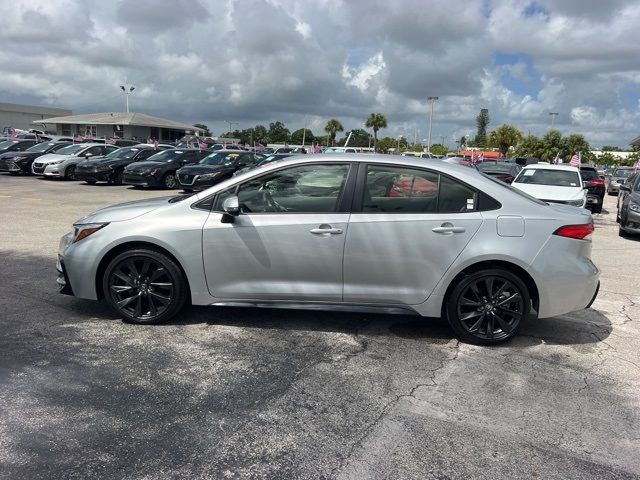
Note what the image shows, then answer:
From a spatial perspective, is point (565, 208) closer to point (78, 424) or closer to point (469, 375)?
point (469, 375)

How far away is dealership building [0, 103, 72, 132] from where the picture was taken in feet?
301

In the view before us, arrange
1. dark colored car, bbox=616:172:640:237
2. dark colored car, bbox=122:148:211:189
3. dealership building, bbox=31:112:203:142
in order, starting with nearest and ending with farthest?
dark colored car, bbox=616:172:640:237
dark colored car, bbox=122:148:211:189
dealership building, bbox=31:112:203:142

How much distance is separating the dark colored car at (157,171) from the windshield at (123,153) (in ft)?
7.07

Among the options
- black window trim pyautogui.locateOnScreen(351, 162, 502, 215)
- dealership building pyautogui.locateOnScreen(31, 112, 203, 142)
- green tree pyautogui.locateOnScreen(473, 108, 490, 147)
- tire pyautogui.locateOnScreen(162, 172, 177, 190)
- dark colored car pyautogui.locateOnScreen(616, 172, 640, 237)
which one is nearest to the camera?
black window trim pyautogui.locateOnScreen(351, 162, 502, 215)

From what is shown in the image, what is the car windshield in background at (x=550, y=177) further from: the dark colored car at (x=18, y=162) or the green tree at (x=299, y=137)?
the green tree at (x=299, y=137)

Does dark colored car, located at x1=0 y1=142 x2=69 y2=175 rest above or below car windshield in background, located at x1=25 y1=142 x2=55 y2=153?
Result: below

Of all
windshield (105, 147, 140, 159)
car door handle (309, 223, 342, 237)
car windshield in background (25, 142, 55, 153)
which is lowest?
car door handle (309, 223, 342, 237)

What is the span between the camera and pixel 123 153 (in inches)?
856

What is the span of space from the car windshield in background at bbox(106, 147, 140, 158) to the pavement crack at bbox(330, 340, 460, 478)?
19.8 metres

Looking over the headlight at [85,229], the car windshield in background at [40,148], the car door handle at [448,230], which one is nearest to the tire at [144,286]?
the headlight at [85,229]

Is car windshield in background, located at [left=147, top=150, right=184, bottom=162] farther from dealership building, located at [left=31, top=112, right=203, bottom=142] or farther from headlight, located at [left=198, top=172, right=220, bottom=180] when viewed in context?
dealership building, located at [left=31, top=112, right=203, bottom=142]

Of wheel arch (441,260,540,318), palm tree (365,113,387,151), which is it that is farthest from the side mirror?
palm tree (365,113,387,151)

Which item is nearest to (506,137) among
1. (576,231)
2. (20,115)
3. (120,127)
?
(120,127)

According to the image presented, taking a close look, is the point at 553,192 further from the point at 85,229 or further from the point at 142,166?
the point at 142,166
